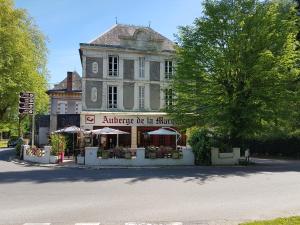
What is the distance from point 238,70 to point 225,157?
6.07 meters

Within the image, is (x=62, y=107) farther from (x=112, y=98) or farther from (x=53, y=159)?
(x=53, y=159)

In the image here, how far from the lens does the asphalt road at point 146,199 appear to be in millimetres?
10195

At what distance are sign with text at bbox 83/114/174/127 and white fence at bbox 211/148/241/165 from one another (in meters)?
10.3

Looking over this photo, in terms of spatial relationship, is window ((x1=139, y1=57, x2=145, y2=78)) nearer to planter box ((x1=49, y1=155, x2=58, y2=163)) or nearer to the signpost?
the signpost

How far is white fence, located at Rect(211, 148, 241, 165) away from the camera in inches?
1132

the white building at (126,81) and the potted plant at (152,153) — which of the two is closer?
the potted plant at (152,153)

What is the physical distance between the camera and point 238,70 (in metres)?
28.6

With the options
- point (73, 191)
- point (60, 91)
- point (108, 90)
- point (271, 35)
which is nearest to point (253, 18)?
point (271, 35)

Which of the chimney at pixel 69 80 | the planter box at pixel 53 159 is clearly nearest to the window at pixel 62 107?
the chimney at pixel 69 80

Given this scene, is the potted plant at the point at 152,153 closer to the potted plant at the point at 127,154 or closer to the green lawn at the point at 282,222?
the potted plant at the point at 127,154

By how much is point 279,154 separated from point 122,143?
1464 cm

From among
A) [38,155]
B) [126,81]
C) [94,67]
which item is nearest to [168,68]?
[126,81]

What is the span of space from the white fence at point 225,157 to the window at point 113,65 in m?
15.8

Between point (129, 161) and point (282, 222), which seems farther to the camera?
point (129, 161)
